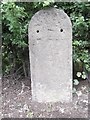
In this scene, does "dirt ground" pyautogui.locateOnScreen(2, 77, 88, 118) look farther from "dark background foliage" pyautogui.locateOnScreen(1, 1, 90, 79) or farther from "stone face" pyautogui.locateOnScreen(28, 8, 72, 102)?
"dark background foliage" pyautogui.locateOnScreen(1, 1, 90, 79)

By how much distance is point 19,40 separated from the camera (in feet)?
7.75

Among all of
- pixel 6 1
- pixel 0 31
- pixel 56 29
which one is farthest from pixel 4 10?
pixel 56 29

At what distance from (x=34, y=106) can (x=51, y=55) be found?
504 millimetres

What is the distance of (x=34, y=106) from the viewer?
89.0 inches

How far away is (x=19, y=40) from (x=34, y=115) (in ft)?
2.39

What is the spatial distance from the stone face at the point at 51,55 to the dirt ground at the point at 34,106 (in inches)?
3.3

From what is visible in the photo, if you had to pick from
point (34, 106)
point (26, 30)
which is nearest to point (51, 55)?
point (26, 30)

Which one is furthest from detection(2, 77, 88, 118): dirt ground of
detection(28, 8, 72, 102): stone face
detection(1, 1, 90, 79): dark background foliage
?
detection(1, 1, 90, 79): dark background foliage

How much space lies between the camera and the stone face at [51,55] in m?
2.08

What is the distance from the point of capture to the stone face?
81.8 inches

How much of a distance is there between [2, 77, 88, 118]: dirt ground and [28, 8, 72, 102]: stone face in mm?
83

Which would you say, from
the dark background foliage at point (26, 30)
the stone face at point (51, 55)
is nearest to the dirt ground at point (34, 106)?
the stone face at point (51, 55)

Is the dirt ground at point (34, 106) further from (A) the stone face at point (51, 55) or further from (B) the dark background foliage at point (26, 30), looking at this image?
(B) the dark background foliage at point (26, 30)

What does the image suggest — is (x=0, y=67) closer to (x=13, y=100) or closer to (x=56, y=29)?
(x=13, y=100)
